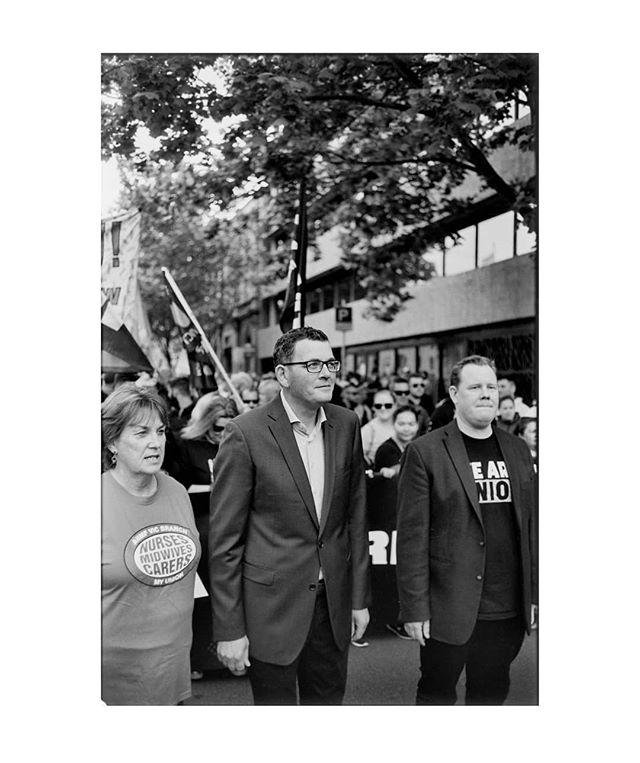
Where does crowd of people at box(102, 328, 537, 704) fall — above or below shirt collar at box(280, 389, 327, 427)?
below

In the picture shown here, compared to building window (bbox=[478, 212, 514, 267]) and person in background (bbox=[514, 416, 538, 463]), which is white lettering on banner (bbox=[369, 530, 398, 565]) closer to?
person in background (bbox=[514, 416, 538, 463])

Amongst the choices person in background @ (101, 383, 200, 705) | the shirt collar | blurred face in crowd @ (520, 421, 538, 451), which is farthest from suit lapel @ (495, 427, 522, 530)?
person in background @ (101, 383, 200, 705)

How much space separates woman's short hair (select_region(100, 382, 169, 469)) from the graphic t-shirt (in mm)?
207

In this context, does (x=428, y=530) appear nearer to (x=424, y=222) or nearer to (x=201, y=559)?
(x=201, y=559)

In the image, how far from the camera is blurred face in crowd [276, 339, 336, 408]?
16.5 ft

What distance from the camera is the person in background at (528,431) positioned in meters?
5.63

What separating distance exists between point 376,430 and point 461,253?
1.30 m

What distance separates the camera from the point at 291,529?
4.96 meters

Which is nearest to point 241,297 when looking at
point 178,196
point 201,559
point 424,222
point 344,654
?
point 178,196

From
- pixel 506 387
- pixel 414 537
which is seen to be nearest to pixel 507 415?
pixel 506 387

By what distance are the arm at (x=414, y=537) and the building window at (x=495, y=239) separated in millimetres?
1366

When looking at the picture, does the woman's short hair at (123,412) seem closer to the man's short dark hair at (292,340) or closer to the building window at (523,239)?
the man's short dark hair at (292,340)

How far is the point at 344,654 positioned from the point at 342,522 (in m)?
0.75

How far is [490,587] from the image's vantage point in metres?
5.39
